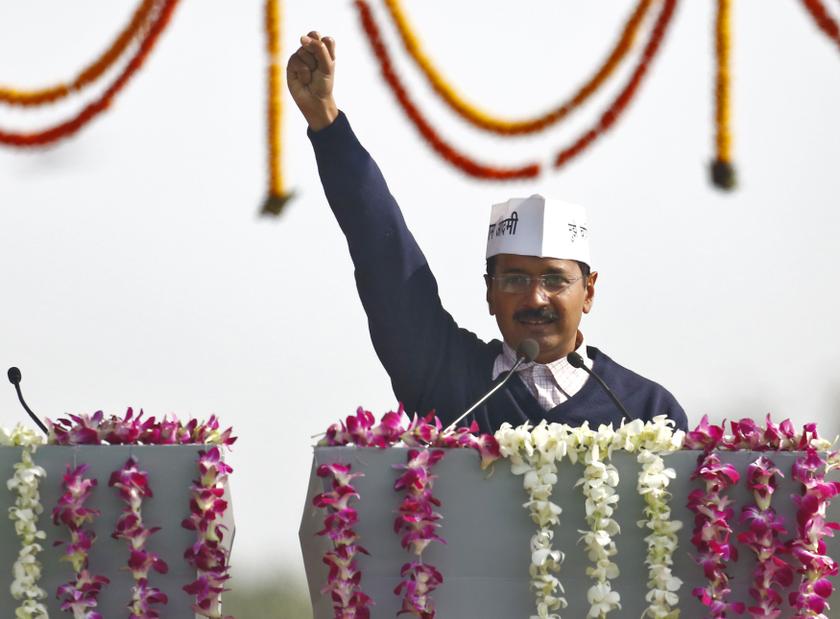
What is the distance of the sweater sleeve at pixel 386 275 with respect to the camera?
4441 millimetres

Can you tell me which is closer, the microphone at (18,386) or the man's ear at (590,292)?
the microphone at (18,386)

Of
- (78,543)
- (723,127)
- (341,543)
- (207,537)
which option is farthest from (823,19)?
(78,543)

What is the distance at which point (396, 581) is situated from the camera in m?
3.30

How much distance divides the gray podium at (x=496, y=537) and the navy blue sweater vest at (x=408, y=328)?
1.05 m

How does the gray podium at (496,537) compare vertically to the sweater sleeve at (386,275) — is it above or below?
below

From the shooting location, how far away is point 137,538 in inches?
129

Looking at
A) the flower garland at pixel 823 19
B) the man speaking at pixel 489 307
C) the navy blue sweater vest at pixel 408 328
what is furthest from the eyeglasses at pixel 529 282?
the flower garland at pixel 823 19

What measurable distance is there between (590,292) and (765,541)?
1549 mm

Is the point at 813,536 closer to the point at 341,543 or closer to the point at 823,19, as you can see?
the point at 341,543

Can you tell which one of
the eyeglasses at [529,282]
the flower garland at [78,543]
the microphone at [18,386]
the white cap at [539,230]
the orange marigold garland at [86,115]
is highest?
the orange marigold garland at [86,115]

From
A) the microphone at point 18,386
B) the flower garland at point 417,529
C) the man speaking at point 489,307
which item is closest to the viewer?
Result: the flower garland at point 417,529

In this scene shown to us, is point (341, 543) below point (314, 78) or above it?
below

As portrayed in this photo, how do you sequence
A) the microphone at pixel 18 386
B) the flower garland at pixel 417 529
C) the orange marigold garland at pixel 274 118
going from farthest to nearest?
the orange marigold garland at pixel 274 118, the microphone at pixel 18 386, the flower garland at pixel 417 529

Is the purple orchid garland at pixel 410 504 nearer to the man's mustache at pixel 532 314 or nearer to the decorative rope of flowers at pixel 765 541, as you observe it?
the decorative rope of flowers at pixel 765 541
